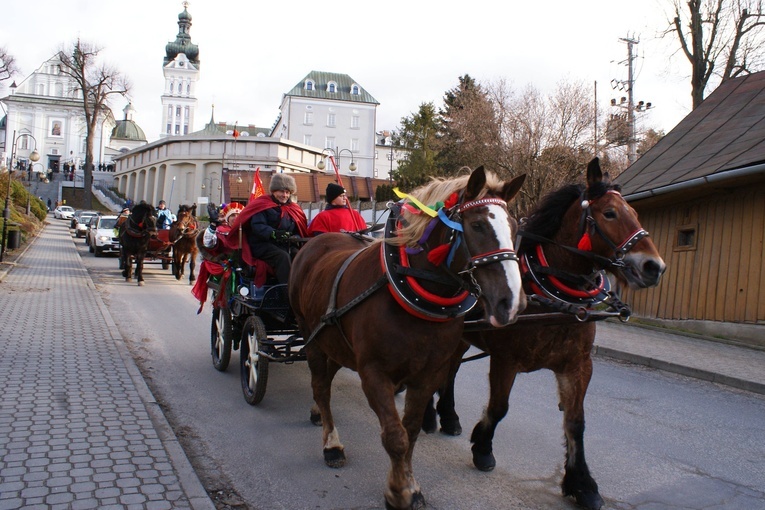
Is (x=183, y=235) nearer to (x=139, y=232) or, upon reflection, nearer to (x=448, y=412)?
(x=139, y=232)

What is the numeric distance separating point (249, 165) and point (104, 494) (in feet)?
Result: 173

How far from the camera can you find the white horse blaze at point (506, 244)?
2986 mm

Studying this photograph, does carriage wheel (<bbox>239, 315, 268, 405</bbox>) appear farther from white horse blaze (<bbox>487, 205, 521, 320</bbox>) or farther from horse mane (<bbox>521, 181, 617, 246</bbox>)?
white horse blaze (<bbox>487, 205, 521, 320</bbox>)

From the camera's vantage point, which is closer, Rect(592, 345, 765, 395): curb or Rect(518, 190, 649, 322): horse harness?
Rect(518, 190, 649, 322): horse harness

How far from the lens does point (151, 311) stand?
1182 centimetres

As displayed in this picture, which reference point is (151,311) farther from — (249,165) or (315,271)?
(249,165)

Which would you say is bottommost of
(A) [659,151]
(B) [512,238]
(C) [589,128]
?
(B) [512,238]

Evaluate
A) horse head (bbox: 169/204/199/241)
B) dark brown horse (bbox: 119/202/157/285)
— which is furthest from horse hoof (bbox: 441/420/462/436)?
horse head (bbox: 169/204/199/241)

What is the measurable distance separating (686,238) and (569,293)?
9.87 meters

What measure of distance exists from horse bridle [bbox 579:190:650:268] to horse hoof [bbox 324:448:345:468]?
2.29 metres

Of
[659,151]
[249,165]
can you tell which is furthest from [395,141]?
[659,151]

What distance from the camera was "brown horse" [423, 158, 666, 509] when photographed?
13.0 feet

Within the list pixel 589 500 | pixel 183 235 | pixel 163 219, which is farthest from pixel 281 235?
pixel 163 219

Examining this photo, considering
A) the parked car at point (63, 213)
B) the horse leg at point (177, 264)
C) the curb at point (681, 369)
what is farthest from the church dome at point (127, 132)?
the curb at point (681, 369)
